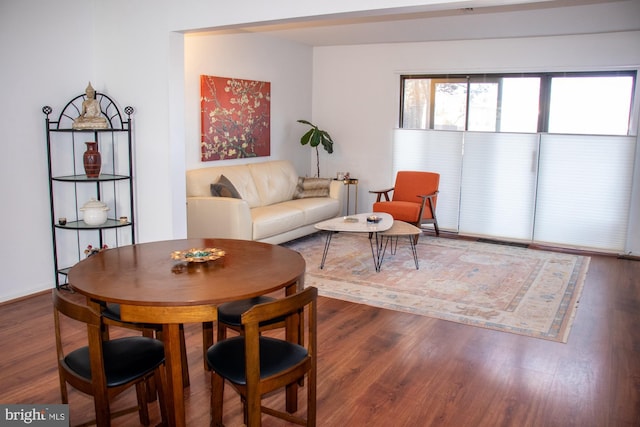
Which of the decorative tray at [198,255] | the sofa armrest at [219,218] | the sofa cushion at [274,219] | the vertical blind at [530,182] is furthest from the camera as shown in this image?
the vertical blind at [530,182]

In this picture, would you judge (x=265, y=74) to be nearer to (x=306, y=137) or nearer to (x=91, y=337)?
(x=306, y=137)

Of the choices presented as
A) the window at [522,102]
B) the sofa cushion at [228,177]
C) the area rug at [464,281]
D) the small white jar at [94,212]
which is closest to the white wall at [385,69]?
the window at [522,102]

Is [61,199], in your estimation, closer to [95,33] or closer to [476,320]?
[95,33]

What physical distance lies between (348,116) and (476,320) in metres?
4.33

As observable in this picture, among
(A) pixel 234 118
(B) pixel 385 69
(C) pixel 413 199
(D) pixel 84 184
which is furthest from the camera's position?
(B) pixel 385 69

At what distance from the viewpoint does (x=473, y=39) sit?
676 cm

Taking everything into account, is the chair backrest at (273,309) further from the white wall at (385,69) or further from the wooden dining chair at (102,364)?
the white wall at (385,69)

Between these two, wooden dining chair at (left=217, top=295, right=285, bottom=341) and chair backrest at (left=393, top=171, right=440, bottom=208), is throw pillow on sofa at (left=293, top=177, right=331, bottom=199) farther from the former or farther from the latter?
wooden dining chair at (left=217, top=295, right=285, bottom=341)

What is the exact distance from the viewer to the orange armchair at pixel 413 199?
6371mm

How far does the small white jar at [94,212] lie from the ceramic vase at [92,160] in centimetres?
22

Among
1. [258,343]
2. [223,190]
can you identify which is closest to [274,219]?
[223,190]

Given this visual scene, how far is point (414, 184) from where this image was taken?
6.88m

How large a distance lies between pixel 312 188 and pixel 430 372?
13.3ft

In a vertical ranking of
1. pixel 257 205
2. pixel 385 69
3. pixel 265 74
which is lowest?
pixel 257 205
